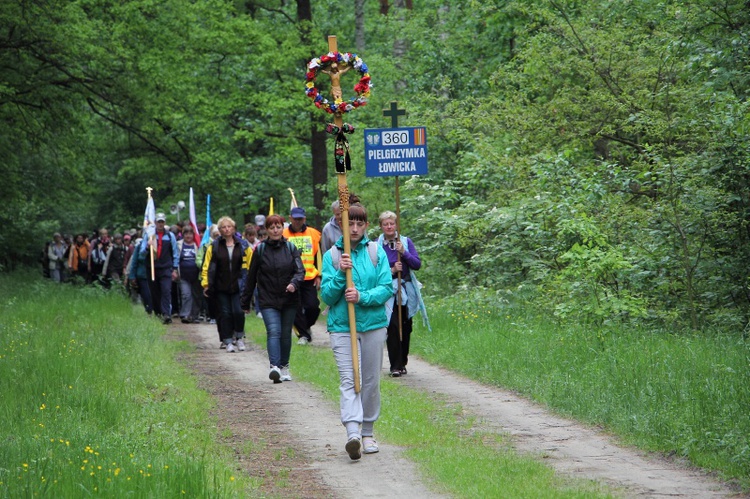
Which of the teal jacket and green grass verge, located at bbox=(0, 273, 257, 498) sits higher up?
the teal jacket

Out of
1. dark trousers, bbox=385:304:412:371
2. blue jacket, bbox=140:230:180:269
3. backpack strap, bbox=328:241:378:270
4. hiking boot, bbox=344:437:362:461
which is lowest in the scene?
hiking boot, bbox=344:437:362:461

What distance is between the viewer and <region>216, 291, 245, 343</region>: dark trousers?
52.6ft

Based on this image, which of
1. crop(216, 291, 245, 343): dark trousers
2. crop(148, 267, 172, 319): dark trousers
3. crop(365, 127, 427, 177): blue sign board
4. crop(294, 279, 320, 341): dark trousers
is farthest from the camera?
crop(148, 267, 172, 319): dark trousers

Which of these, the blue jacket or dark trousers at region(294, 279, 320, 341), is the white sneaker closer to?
dark trousers at region(294, 279, 320, 341)

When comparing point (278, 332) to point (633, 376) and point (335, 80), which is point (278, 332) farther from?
point (335, 80)

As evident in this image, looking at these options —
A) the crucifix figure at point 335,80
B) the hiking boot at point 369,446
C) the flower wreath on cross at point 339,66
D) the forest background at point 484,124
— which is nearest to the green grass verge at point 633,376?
the forest background at point 484,124

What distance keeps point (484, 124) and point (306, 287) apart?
607 cm

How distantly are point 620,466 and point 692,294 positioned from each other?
19.9 feet

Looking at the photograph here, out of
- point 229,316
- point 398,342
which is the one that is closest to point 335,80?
point 398,342

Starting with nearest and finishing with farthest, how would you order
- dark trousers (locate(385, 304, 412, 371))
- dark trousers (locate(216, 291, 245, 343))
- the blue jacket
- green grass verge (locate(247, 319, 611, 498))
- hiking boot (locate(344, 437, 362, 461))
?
1. green grass verge (locate(247, 319, 611, 498))
2. hiking boot (locate(344, 437, 362, 461))
3. dark trousers (locate(385, 304, 412, 371))
4. dark trousers (locate(216, 291, 245, 343))
5. the blue jacket

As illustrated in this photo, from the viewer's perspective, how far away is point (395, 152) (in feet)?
48.0

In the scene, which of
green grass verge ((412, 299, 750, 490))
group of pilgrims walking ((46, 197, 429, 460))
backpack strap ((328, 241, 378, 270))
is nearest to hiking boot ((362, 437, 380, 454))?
group of pilgrims walking ((46, 197, 429, 460))

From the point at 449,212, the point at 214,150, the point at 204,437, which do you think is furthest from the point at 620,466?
the point at 214,150

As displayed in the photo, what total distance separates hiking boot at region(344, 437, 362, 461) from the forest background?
482 cm
